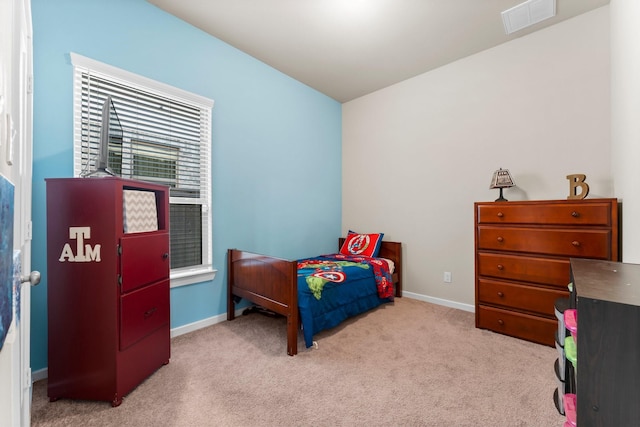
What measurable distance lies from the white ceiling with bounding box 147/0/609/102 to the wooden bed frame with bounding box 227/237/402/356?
2076mm

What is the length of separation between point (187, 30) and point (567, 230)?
11.7 ft

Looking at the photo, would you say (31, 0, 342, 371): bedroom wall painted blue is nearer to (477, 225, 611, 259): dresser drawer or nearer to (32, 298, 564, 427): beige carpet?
(32, 298, 564, 427): beige carpet

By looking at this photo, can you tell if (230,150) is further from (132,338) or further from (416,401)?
(416,401)

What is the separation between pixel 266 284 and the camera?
7.55ft

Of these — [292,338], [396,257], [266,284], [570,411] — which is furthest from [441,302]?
[570,411]

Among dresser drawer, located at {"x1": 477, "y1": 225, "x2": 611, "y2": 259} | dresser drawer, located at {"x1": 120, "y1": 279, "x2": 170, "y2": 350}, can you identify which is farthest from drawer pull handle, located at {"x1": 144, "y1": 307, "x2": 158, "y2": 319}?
dresser drawer, located at {"x1": 477, "y1": 225, "x2": 611, "y2": 259}

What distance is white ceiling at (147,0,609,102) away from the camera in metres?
2.22

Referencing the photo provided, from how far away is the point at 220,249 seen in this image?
2.69m

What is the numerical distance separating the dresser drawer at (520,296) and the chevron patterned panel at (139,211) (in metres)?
2.73

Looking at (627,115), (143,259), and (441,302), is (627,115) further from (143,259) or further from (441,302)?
(143,259)

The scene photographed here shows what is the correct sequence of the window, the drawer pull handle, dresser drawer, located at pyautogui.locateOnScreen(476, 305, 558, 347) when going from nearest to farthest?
the drawer pull handle → the window → dresser drawer, located at pyautogui.locateOnScreen(476, 305, 558, 347)

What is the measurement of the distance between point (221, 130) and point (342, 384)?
7.89 ft

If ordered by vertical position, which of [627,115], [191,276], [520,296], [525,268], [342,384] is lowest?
[342,384]

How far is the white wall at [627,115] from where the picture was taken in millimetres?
1407
